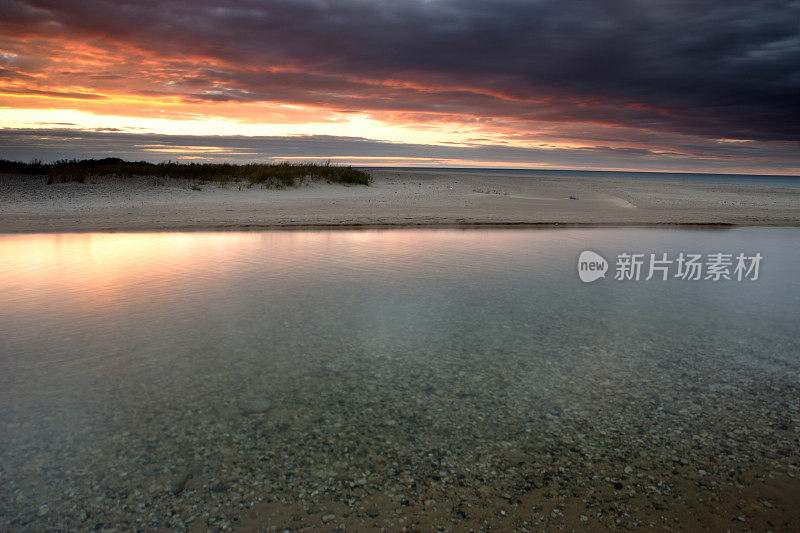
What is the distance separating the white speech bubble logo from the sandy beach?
4.71 m

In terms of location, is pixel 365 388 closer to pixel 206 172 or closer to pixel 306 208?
pixel 306 208

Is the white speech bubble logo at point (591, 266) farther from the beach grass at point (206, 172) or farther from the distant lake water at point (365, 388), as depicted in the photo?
the beach grass at point (206, 172)

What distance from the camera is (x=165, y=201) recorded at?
61.1ft

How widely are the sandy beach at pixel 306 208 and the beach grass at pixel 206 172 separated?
77 centimetres

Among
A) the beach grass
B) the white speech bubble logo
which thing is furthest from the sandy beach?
the white speech bubble logo

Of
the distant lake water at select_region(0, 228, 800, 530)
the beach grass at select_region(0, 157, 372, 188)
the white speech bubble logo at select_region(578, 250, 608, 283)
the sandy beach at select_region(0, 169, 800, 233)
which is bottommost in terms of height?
the distant lake water at select_region(0, 228, 800, 530)

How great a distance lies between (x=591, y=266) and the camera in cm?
942

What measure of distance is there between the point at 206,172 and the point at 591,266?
2052cm

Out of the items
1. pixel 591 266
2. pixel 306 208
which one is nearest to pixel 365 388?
pixel 591 266

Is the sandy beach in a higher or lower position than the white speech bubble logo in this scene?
higher

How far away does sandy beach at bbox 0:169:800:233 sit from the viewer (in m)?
14.1

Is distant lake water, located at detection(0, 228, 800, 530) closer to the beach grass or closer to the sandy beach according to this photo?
the sandy beach

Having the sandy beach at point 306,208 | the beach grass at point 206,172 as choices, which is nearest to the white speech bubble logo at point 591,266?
the sandy beach at point 306,208

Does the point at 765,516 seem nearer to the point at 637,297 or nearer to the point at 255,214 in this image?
the point at 637,297
